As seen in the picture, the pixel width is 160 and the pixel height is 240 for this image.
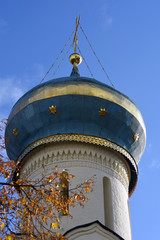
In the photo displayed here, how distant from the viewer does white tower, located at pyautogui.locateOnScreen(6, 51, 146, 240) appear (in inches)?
347

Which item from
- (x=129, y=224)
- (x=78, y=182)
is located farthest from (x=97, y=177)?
(x=129, y=224)

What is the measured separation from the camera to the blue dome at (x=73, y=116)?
29.4ft

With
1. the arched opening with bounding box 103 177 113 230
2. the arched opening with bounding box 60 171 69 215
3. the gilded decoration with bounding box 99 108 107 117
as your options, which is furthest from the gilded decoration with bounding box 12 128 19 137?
the arched opening with bounding box 103 177 113 230

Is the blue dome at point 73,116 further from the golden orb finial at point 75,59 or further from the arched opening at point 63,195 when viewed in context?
the golden orb finial at point 75,59

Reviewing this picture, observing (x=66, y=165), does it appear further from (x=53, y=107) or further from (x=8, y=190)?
(x=8, y=190)

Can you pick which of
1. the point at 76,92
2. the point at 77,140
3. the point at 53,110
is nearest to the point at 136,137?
the point at 77,140

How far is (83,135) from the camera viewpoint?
8859mm

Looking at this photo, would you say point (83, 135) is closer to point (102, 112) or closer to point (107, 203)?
point (102, 112)

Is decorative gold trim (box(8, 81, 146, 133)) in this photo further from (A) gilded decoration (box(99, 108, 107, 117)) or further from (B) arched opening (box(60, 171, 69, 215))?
(B) arched opening (box(60, 171, 69, 215))

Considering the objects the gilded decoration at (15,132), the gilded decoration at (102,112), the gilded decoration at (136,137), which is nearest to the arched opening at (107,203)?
the gilded decoration at (136,137)

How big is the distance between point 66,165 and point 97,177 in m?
0.59

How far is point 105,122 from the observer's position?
29.6 feet

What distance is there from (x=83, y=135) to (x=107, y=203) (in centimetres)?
127

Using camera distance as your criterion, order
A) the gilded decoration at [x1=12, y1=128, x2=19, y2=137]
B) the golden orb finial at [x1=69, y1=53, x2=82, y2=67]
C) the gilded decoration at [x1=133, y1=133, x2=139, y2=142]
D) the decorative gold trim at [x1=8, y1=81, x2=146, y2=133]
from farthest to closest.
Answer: the golden orb finial at [x1=69, y1=53, x2=82, y2=67]
the gilded decoration at [x1=133, y1=133, x2=139, y2=142]
the gilded decoration at [x1=12, y1=128, x2=19, y2=137]
the decorative gold trim at [x1=8, y1=81, x2=146, y2=133]
